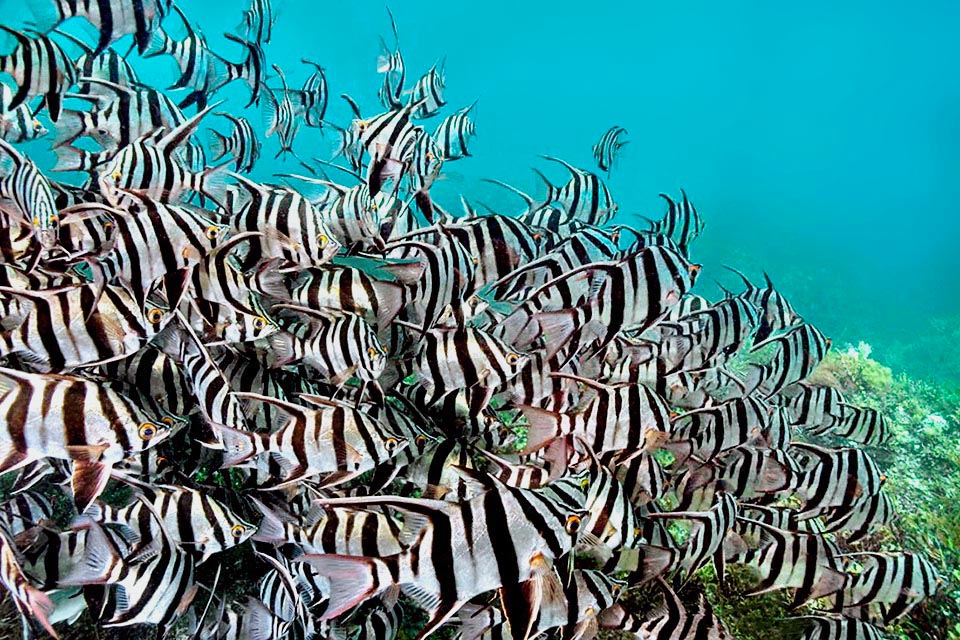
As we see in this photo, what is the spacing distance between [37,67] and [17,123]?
1.11 metres

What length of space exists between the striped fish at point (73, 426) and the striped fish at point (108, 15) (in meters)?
2.53

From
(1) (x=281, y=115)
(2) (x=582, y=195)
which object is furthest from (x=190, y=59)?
(2) (x=582, y=195)

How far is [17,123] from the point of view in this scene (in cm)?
398

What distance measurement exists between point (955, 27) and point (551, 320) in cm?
15790

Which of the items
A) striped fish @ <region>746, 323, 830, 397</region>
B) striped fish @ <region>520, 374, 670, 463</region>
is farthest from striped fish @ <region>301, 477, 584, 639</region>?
striped fish @ <region>746, 323, 830, 397</region>

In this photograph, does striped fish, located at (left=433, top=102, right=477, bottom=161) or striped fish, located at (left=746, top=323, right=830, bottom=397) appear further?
striped fish, located at (left=433, top=102, right=477, bottom=161)

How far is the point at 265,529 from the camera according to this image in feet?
9.40

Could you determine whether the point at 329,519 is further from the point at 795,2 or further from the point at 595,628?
the point at 795,2

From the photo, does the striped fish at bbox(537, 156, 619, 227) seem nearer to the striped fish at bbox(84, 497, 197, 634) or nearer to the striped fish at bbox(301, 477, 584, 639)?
the striped fish at bbox(301, 477, 584, 639)

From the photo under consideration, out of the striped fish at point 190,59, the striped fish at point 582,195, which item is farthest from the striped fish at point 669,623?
the striped fish at point 190,59

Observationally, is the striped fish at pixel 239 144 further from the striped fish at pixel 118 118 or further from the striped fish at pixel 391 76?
the striped fish at pixel 391 76

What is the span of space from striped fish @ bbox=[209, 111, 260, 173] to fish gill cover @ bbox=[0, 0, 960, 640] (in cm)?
71

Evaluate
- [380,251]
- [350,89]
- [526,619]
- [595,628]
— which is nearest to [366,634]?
[595,628]

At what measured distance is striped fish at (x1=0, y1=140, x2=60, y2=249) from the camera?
2.74 meters
